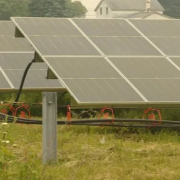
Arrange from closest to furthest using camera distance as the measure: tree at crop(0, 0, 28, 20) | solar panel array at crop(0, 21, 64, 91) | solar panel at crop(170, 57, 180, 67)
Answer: solar panel at crop(170, 57, 180, 67) < solar panel array at crop(0, 21, 64, 91) < tree at crop(0, 0, 28, 20)

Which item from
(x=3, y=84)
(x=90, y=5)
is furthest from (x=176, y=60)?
(x=90, y=5)

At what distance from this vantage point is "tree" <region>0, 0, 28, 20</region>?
277ft

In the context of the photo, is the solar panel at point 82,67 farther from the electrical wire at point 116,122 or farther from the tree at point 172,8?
the tree at point 172,8

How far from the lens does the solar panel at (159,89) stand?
9906 millimetres

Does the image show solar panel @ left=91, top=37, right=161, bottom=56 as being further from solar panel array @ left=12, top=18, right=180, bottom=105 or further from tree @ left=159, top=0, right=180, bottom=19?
tree @ left=159, top=0, right=180, bottom=19

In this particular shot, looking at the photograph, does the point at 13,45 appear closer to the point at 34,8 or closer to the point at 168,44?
the point at 168,44

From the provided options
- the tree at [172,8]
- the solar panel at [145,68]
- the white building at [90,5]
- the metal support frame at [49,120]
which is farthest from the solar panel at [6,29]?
the white building at [90,5]

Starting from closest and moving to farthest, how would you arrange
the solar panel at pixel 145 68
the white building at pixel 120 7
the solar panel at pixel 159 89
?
1. the solar panel at pixel 159 89
2. the solar panel at pixel 145 68
3. the white building at pixel 120 7

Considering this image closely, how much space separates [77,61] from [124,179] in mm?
3133

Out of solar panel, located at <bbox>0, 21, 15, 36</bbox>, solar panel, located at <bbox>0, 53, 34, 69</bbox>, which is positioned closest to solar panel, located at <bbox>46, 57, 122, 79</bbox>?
solar panel, located at <bbox>0, 53, 34, 69</bbox>

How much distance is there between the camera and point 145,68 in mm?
A: 10703

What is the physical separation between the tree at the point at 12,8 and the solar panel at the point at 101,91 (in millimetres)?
74606

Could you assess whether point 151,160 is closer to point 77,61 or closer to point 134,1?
point 77,61

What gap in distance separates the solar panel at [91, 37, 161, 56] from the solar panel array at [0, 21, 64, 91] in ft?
7.70
